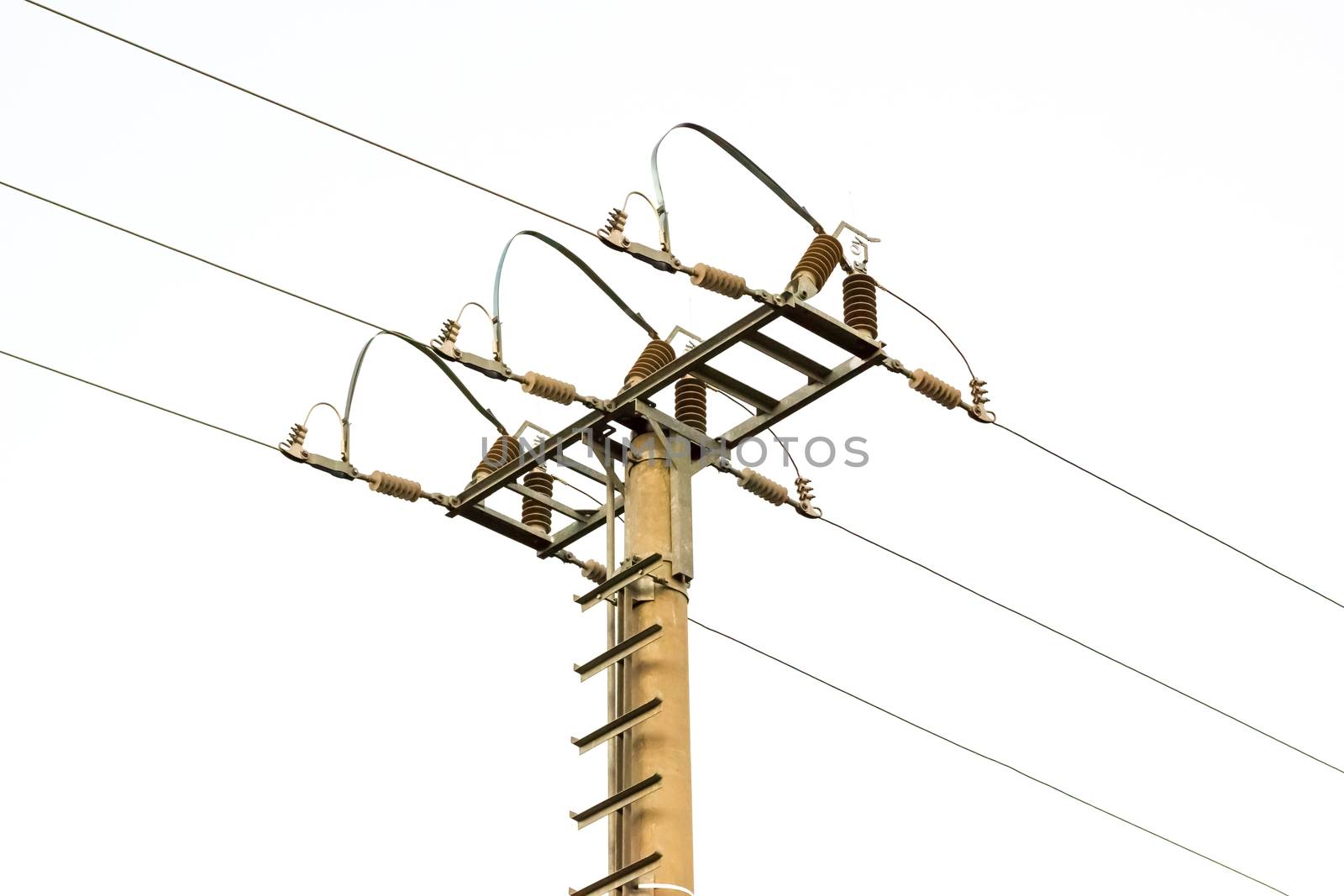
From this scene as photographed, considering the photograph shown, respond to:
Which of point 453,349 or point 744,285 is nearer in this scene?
point 744,285

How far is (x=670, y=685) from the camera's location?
9367 mm

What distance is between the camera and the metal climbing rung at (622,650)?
31.2 ft

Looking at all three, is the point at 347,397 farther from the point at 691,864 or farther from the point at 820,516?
the point at 691,864

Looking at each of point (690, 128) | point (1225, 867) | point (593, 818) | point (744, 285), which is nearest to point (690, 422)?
point (744, 285)

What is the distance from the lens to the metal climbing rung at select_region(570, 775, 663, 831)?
9055 millimetres

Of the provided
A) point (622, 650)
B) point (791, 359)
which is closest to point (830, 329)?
point (791, 359)

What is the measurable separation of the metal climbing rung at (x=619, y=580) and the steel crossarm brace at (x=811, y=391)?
37.1 inches

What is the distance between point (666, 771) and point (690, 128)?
330 centimetres

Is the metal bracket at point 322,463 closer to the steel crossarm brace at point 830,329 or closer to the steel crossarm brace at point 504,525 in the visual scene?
the steel crossarm brace at point 504,525

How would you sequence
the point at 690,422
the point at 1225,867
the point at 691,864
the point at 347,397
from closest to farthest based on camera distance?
the point at 691,864 < the point at 690,422 < the point at 347,397 < the point at 1225,867

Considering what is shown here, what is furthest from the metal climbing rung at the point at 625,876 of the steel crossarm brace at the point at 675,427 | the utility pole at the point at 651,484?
the steel crossarm brace at the point at 675,427

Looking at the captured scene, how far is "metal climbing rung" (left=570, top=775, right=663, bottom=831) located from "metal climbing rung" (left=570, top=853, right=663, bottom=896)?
275 mm

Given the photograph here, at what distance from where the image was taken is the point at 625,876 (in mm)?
8875

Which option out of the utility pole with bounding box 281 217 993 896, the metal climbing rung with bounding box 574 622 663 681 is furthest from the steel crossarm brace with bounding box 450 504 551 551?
the metal climbing rung with bounding box 574 622 663 681
